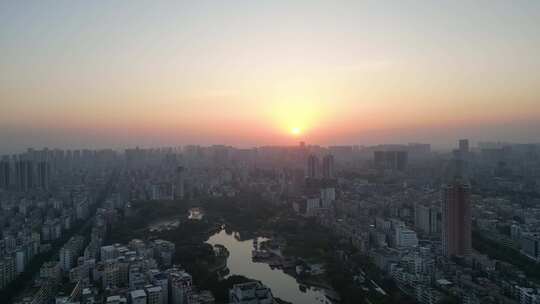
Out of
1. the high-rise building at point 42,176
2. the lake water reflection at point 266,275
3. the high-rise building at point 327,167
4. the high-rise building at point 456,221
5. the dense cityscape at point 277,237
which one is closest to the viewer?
the dense cityscape at point 277,237

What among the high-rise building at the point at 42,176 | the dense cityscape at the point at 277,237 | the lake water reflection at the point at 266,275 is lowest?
the lake water reflection at the point at 266,275

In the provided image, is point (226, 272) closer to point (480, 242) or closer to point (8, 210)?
point (480, 242)

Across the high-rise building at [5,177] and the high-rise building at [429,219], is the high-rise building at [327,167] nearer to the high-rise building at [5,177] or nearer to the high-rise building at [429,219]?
the high-rise building at [429,219]

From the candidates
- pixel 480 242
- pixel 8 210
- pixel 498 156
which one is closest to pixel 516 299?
pixel 480 242

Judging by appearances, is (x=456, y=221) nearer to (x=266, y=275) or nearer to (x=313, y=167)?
(x=266, y=275)

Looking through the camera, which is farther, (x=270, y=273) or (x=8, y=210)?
(x=8, y=210)

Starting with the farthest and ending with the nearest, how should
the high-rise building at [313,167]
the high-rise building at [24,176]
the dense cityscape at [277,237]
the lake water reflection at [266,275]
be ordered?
the high-rise building at [313,167]
the high-rise building at [24,176]
the lake water reflection at [266,275]
the dense cityscape at [277,237]

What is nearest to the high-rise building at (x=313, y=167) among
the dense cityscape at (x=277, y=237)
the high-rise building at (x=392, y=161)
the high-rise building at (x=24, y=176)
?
the dense cityscape at (x=277, y=237)

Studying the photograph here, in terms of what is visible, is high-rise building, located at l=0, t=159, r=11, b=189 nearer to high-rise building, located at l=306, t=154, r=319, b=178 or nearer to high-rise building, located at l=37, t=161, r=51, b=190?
high-rise building, located at l=37, t=161, r=51, b=190
